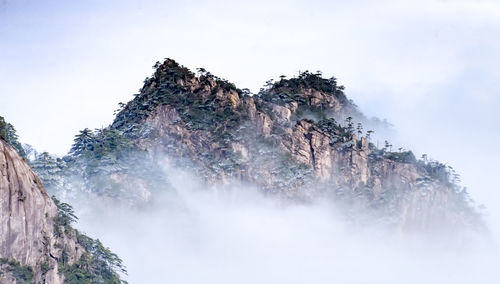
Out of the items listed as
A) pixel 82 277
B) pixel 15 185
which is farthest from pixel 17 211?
pixel 82 277

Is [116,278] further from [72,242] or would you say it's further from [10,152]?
[10,152]

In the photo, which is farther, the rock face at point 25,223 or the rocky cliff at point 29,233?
the rocky cliff at point 29,233

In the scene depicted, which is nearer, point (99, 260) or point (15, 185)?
point (15, 185)

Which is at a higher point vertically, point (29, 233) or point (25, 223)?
point (25, 223)

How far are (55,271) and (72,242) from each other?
29.0ft

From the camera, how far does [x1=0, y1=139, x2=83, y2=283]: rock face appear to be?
176625 millimetres

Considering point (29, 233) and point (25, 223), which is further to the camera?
point (29, 233)

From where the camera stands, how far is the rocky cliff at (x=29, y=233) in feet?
580

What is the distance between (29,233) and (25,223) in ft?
6.53

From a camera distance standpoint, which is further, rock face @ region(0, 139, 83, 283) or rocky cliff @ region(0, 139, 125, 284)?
rocky cliff @ region(0, 139, 125, 284)

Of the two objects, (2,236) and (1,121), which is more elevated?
(1,121)

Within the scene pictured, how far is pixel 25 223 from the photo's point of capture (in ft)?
591

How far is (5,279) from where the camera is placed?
176 meters

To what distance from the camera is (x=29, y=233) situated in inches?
7156
